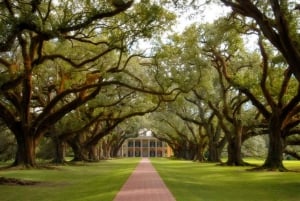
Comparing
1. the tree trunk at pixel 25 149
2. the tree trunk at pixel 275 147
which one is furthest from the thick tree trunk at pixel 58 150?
the tree trunk at pixel 275 147

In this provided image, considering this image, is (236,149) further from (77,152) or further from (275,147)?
(77,152)

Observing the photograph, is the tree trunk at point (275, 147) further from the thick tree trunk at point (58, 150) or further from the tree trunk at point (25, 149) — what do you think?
the thick tree trunk at point (58, 150)

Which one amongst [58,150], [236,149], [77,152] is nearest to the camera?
[236,149]

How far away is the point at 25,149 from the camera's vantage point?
32656 mm

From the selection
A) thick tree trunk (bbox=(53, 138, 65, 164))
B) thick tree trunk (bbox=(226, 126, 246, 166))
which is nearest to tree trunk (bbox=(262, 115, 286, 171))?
thick tree trunk (bbox=(226, 126, 246, 166))

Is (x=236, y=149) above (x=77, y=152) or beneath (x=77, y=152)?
beneath

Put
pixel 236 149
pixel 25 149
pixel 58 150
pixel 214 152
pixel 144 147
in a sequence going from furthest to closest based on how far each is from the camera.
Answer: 1. pixel 144 147
2. pixel 214 152
3. pixel 58 150
4. pixel 236 149
5. pixel 25 149

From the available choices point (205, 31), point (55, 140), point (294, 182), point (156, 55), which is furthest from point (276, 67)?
point (55, 140)

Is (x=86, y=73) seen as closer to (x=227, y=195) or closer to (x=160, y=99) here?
(x=160, y=99)

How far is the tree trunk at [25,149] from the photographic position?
107 ft

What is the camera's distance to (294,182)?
75.0 feet

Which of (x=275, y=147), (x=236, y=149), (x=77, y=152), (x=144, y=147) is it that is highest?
(x=144, y=147)

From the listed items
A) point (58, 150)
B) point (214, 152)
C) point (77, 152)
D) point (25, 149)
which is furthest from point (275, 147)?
point (77, 152)

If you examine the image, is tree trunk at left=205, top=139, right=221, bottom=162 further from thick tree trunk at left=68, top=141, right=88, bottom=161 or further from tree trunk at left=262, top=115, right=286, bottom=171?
tree trunk at left=262, top=115, right=286, bottom=171
